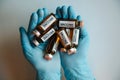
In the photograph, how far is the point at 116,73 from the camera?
1200 millimetres

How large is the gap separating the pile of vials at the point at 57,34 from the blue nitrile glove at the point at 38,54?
1.0 inches

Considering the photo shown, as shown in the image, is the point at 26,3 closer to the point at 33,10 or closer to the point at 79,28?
the point at 33,10

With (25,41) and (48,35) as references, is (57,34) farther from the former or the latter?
(25,41)

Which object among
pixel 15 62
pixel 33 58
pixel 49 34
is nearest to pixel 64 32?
pixel 49 34

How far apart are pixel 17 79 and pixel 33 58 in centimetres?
22

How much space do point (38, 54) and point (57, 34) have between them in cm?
13

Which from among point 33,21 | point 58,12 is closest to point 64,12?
point 58,12

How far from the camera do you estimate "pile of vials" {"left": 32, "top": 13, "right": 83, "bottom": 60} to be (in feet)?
3.30

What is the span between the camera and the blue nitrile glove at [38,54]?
39.9 inches

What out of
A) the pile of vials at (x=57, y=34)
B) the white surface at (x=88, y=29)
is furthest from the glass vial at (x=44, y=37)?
the white surface at (x=88, y=29)

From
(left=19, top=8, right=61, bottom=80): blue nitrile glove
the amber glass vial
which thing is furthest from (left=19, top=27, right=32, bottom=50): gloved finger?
the amber glass vial

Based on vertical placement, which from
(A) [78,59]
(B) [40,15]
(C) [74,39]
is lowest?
(A) [78,59]

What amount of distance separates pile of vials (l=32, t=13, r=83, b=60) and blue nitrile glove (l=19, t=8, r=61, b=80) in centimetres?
3

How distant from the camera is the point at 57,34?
3.39ft
